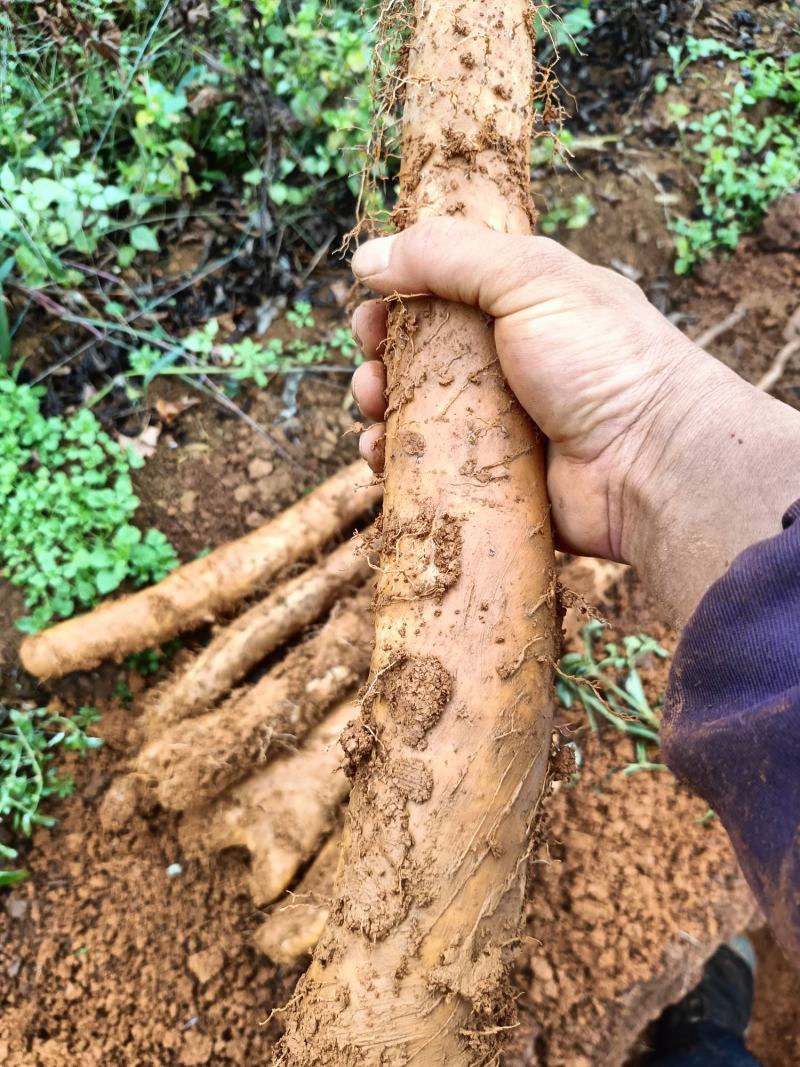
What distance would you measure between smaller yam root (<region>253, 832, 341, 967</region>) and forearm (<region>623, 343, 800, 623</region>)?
40.8 inches

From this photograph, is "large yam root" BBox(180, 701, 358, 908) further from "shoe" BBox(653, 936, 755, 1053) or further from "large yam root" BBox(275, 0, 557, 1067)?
"shoe" BBox(653, 936, 755, 1053)

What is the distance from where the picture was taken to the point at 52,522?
2.11m

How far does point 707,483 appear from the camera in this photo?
4.54ft

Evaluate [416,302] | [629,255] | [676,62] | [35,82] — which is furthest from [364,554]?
[676,62]

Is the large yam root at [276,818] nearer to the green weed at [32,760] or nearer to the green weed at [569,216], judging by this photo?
the green weed at [32,760]

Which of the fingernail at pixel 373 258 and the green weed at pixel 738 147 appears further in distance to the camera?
the green weed at pixel 738 147

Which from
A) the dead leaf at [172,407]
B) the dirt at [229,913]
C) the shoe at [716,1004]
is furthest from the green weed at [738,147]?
the shoe at [716,1004]

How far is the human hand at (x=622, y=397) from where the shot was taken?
136 centimetres

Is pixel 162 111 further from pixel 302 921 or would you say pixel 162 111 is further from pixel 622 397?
pixel 302 921

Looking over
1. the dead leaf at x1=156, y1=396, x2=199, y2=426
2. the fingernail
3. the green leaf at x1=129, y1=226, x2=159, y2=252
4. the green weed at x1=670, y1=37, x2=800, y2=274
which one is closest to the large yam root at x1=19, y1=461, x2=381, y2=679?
the dead leaf at x1=156, y1=396, x2=199, y2=426

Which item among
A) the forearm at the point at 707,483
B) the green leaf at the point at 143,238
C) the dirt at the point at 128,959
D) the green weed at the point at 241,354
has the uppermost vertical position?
the forearm at the point at 707,483

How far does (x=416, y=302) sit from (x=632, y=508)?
2.10 ft

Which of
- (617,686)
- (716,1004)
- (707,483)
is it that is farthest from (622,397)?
(716,1004)

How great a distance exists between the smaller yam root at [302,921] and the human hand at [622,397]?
1064mm
